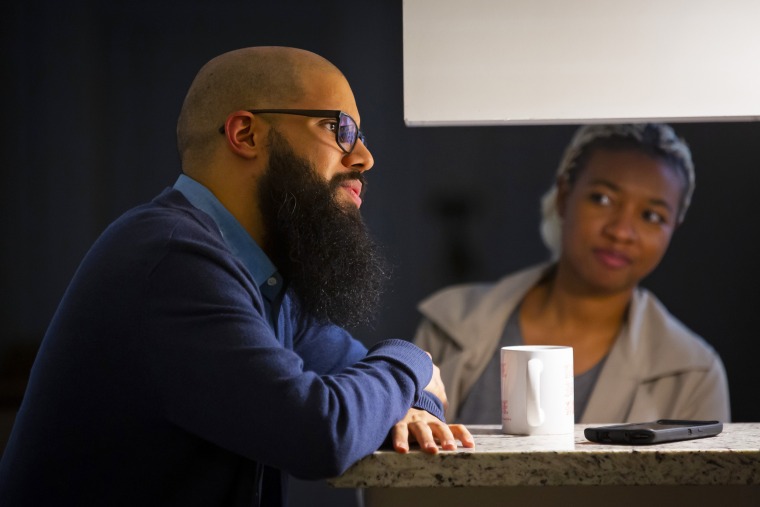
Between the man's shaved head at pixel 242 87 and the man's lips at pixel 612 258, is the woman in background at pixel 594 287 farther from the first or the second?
the man's shaved head at pixel 242 87

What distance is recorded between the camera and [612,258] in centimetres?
319

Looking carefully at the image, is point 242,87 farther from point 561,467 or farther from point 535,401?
point 561,467

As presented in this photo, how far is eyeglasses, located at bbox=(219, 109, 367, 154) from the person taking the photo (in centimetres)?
157

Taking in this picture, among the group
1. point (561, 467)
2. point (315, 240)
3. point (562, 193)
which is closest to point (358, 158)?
point (315, 240)

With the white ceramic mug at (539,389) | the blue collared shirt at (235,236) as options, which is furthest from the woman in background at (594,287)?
the white ceramic mug at (539,389)

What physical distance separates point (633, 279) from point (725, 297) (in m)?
0.31

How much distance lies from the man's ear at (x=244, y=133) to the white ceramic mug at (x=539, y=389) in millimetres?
534

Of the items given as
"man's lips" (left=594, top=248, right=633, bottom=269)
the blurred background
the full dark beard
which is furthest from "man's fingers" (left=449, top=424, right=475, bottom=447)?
"man's lips" (left=594, top=248, right=633, bottom=269)

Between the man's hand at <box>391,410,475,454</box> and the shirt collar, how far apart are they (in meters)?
0.38

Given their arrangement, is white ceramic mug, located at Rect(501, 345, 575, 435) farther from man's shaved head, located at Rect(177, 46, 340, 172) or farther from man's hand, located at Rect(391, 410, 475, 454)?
man's shaved head, located at Rect(177, 46, 340, 172)

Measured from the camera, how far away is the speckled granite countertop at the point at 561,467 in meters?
1.20

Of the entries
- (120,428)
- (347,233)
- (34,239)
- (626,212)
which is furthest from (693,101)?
(34,239)

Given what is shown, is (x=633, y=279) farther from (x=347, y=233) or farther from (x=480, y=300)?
(x=347, y=233)

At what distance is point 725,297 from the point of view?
3.17 meters
